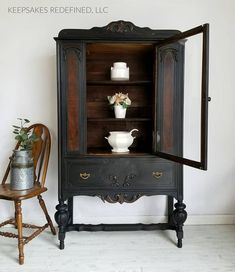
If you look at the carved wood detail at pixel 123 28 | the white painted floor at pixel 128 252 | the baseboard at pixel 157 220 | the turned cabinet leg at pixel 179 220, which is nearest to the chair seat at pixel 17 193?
the white painted floor at pixel 128 252

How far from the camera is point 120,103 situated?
261 centimetres

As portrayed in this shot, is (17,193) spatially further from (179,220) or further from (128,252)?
(179,220)

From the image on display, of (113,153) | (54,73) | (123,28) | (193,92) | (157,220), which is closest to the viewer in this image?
(193,92)

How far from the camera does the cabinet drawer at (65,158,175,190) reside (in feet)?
8.13

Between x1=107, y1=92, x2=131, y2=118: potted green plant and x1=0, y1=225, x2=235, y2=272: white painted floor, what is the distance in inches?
42.6

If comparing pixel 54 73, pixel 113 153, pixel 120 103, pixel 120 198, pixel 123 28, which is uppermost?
pixel 123 28

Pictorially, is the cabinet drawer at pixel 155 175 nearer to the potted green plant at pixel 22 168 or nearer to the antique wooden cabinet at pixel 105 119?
the antique wooden cabinet at pixel 105 119

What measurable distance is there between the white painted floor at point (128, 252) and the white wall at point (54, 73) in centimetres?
31

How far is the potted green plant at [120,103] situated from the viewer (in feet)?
8.57

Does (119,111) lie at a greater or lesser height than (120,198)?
greater

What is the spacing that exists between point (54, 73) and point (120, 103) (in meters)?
0.72

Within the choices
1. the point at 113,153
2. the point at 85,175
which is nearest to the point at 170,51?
the point at 113,153

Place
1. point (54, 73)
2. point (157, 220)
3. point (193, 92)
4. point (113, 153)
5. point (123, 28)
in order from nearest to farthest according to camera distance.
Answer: point (193, 92), point (123, 28), point (113, 153), point (54, 73), point (157, 220)

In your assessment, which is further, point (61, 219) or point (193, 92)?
point (61, 219)
